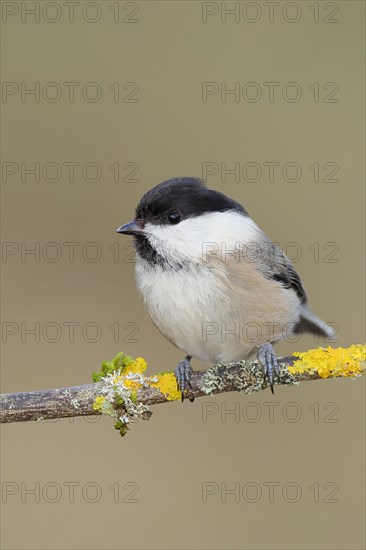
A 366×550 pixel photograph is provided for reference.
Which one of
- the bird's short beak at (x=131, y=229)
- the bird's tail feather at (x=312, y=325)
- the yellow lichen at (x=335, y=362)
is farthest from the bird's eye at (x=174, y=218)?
the bird's tail feather at (x=312, y=325)

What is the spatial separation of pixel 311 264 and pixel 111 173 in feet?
4.18

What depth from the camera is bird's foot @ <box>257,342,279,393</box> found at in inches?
89.0

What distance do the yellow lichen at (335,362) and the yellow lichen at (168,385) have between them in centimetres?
40

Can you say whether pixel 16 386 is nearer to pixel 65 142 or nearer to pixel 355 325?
pixel 65 142

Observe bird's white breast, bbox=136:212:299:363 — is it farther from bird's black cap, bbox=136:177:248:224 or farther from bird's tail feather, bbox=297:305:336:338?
bird's tail feather, bbox=297:305:336:338

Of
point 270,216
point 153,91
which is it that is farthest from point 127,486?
point 153,91

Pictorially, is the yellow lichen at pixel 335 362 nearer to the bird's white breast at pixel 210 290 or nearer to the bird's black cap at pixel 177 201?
the bird's white breast at pixel 210 290

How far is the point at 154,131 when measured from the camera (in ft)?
14.0

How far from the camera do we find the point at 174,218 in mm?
2613

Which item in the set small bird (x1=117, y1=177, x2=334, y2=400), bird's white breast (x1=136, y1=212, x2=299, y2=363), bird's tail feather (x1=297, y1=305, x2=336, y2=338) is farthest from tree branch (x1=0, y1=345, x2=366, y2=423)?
bird's tail feather (x1=297, y1=305, x2=336, y2=338)

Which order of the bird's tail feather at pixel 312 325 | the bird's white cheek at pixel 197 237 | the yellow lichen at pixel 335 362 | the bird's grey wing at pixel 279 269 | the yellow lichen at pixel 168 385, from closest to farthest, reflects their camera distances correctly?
1. the yellow lichen at pixel 335 362
2. the yellow lichen at pixel 168 385
3. the bird's white cheek at pixel 197 237
4. the bird's grey wing at pixel 279 269
5. the bird's tail feather at pixel 312 325

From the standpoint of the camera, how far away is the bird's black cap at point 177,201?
2600 millimetres

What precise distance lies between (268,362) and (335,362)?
350 millimetres

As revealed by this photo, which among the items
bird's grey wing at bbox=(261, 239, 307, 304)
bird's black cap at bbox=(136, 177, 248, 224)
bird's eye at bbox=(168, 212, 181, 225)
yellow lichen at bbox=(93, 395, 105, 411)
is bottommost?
yellow lichen at bbox=(93, 395, 105, 411)
